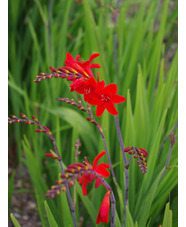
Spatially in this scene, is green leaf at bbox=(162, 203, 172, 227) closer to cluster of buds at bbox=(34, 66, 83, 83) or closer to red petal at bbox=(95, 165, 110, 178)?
red petal at bbox=(95, 165, 110, 178)

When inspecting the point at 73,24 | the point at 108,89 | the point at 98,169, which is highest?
the point at 73,24

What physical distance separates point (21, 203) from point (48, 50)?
2.24 ft

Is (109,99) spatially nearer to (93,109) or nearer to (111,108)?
(111,108)

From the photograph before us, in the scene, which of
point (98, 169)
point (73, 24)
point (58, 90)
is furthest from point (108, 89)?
point (73, 24)

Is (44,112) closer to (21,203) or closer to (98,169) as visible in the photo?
(21,203)

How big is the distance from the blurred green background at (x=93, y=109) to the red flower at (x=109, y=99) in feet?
0.87

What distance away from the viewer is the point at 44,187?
1000 millimetres

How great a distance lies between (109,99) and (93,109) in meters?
0.60

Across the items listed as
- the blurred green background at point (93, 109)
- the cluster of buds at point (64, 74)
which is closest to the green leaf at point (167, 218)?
the blurred green background at point (93, 109)

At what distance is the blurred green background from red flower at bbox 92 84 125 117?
10.5 inches

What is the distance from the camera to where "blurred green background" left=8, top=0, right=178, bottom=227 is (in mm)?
850

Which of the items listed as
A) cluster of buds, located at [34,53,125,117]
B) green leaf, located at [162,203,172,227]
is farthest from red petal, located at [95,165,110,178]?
green leaf, located at [162,203,172,227]

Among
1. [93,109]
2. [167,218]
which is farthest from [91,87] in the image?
[93,109]

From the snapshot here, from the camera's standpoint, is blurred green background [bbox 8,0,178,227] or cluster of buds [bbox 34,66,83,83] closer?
cluster of buds [bbox 34,66,83,83]
